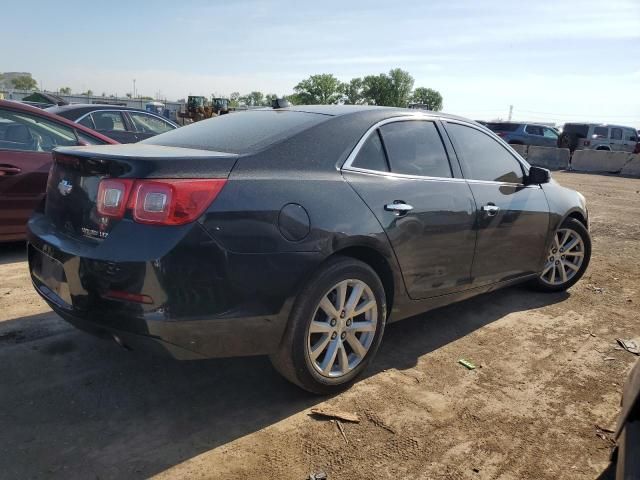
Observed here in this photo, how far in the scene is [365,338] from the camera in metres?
3.14

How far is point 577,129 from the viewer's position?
24.1 metres

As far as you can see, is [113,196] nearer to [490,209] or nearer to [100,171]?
[100,171]

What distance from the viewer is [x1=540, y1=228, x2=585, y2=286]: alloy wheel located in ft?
16.1

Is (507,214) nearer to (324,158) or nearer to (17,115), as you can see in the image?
(324,158)

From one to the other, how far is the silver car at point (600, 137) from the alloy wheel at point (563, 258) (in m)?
21.4

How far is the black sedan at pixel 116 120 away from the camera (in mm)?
8500

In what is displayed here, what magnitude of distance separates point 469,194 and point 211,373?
2.13 m

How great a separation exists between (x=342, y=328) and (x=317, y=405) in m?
0.45

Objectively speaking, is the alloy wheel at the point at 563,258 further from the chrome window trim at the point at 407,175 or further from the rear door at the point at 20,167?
the rear door at the point at 20,167

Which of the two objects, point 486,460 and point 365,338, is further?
point 365,338

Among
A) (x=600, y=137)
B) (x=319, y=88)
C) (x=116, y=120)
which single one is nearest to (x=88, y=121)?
(x=116, y=120)

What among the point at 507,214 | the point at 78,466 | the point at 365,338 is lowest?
the point at 78,466

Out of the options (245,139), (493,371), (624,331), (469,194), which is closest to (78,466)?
(245,139)

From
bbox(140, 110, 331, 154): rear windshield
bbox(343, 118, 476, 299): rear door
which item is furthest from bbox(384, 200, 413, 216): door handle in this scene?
bbox(140, 110, 331, 154): rear windshield
